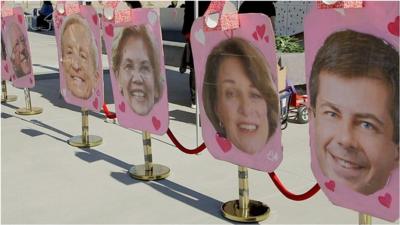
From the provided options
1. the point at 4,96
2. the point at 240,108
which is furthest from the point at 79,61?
the point at 4,96

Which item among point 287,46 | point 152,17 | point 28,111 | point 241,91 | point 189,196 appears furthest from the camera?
point 287,46

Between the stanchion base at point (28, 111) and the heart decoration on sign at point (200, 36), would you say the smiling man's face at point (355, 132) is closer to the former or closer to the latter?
the heart decoration on sign at point (200, 36)

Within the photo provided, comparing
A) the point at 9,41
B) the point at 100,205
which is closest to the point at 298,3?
the point at 9,41

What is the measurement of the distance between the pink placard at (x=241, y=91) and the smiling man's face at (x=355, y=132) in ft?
1.67

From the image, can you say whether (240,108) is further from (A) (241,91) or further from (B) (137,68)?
(B) (137,68)

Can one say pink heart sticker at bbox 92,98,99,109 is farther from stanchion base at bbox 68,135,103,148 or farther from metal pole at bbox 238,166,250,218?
metal pole at bbox 238,166,250,218

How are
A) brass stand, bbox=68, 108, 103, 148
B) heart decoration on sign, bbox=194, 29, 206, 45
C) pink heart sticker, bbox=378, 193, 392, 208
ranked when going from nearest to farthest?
pink heart sticker, bbox=378, 193, 392, 208 < heart decoration on sign, bbox=194, 29, 206, 45 < brass stand, bbox=68, 108, 103, 148

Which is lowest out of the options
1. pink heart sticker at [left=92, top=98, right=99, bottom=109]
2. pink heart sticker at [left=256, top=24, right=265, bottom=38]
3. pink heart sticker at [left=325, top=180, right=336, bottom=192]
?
pink heart sticker at [left=325, top=180, right=336, bottom=192]

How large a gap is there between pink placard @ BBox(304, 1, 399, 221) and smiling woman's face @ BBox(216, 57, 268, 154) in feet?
1.79

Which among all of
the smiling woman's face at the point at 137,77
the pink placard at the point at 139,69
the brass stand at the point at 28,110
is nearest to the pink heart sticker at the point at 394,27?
the pink placard at the point at 139,69

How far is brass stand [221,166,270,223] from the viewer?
4.28 meters

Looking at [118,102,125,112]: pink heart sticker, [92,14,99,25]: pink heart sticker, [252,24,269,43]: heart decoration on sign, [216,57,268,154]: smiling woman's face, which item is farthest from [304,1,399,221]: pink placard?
[92,14,99,25]: pink heart sticker

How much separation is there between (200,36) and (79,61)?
2.48 m

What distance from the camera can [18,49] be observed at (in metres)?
8.02
